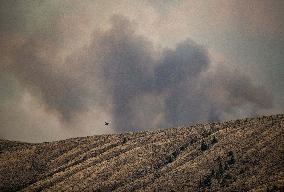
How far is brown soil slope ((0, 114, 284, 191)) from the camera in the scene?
90438 millimetres

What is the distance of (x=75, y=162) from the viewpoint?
399 ft

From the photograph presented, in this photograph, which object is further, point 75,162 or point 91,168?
point 75,162

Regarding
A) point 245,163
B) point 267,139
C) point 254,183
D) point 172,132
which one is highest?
point 172,132

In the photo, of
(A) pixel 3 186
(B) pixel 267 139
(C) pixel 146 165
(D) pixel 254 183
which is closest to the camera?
(D) pixel 254 183

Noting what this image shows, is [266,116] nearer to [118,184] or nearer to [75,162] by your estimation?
[118,184]

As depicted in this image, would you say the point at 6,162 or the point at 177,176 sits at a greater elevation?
the point at 6,162

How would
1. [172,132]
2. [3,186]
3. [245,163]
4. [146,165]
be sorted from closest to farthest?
[245,163]
[146,165]
[3,186]
[172,132]

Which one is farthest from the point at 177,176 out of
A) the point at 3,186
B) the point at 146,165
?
the point at 3,186

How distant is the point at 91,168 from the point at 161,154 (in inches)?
718

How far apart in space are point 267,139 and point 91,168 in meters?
44.1

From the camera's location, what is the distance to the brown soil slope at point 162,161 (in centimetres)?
9044

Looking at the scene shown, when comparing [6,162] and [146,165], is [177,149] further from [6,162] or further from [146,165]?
[6,162]

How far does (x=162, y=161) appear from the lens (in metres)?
109

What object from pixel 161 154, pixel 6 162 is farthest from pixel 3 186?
pixel 161 154
